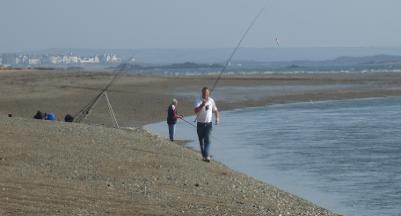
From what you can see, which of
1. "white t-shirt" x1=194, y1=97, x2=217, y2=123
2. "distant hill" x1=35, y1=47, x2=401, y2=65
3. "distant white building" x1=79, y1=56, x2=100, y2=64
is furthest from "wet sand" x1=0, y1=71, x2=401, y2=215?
"distant white building" x1=79, y1=56, x2=100, y2=64

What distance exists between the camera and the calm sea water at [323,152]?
44.9 ft

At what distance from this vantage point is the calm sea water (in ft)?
44.9

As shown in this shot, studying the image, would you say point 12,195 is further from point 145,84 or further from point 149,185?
point 145,84

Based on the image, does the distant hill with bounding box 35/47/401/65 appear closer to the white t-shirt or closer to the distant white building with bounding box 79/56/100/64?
the white t-shirt

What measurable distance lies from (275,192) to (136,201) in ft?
11.2

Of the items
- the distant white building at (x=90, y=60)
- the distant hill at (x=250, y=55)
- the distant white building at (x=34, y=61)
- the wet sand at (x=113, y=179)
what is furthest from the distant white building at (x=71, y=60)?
the wet sand at (x=113, y=179)

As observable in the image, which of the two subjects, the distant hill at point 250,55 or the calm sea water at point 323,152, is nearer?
the calm sea water at point 323,152

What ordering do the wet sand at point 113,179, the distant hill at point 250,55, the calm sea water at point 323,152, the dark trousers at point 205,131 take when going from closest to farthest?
the wet sand at point 113,179 < the calm sea water at point 323,152 < the dark trousers at point 205,131 < the distant hill at point 250,55

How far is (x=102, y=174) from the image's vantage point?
11.5 meters

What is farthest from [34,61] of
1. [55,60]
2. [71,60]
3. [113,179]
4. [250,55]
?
[113,179]

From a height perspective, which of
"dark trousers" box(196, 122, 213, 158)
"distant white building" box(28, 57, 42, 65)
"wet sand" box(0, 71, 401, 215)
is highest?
"distant white building" box(28, 57, 42, 65)

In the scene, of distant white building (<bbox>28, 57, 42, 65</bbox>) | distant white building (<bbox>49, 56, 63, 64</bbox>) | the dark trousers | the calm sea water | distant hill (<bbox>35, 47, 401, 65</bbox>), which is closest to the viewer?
the calm sea water

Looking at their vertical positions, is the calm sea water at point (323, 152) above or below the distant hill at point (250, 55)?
below

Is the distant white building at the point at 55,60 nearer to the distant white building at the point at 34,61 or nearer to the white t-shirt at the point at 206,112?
the distant white building at the point at 34,61
